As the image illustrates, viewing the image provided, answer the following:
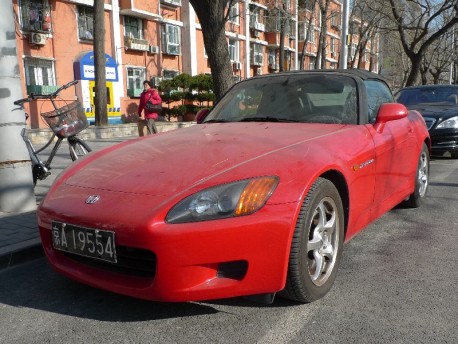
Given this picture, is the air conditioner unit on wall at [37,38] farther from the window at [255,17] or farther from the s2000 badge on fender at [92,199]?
the s2000 badge on fender at [92,199]

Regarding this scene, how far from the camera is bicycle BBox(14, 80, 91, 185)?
4766mm

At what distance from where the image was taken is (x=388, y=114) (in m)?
3.61

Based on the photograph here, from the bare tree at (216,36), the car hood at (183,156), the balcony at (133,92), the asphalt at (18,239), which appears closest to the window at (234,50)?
the balcony at (133,92)

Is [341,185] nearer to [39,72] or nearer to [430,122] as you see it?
[430,122]

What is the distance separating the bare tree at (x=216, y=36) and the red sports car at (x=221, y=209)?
5114mm

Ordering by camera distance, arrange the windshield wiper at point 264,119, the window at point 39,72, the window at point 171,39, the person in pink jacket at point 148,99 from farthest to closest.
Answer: the window at point 171,39 < the window at point 39,72 < the person in pink jacket at point 148,99 < the windshield wiper at point 264,119

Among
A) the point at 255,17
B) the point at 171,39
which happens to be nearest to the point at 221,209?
the point at 171,39

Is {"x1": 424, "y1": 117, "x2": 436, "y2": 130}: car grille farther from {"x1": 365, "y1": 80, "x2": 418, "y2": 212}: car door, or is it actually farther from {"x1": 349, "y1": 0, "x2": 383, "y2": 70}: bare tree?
{"x1": 349, "y1": 0, "x2": 383, "y2": 70}: bare tree

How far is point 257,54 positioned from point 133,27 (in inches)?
554

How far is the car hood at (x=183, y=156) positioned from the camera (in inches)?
101

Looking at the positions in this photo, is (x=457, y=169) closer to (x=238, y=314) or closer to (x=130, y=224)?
(x=238, y=314)

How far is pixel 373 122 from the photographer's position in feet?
12.3

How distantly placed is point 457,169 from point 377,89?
4118mm

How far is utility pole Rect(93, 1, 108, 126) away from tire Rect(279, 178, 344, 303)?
1512 cm
